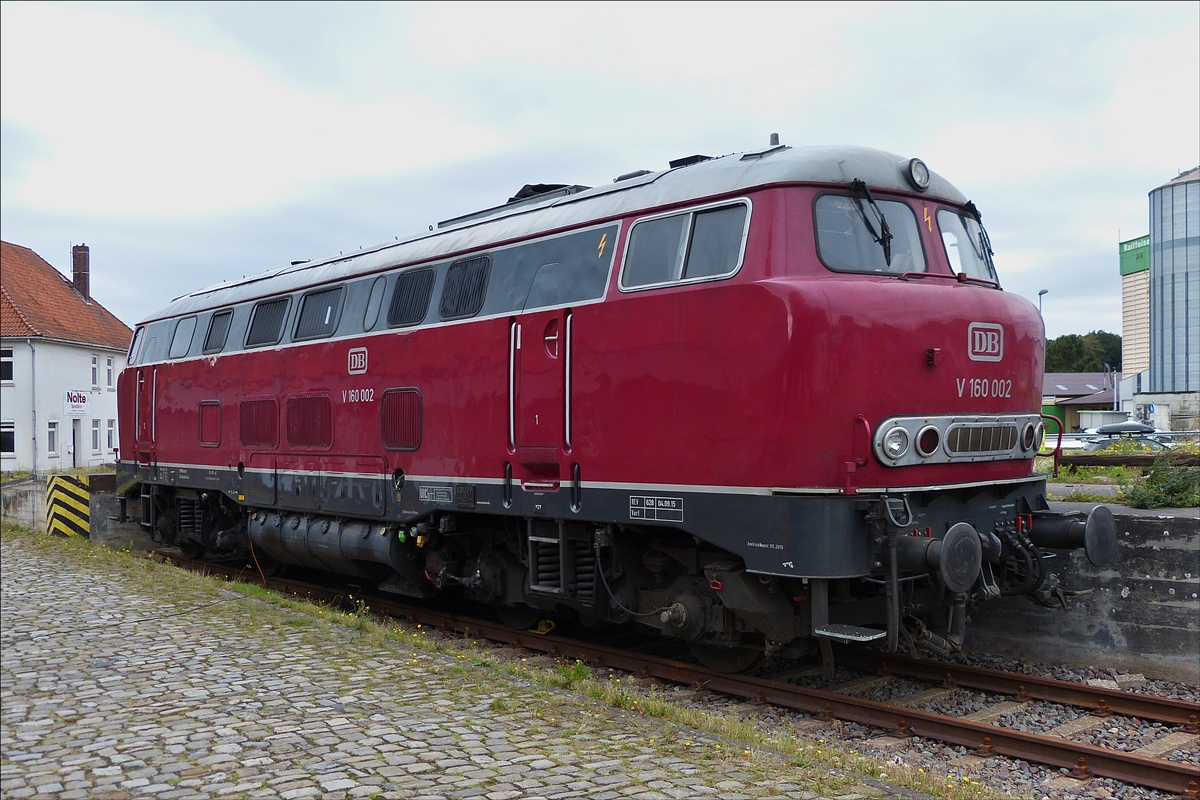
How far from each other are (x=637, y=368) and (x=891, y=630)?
105 inches

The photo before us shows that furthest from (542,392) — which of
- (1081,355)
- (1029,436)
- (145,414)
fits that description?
(1081,355)

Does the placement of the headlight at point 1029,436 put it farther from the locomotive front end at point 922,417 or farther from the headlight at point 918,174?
the headlight at point 918,174

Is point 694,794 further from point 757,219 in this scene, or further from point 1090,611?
point 1090,611

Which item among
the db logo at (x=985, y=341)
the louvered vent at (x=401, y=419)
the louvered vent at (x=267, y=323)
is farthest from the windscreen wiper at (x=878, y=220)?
the louvered vent at (x=267, y=323)

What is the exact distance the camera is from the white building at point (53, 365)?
1556 inches

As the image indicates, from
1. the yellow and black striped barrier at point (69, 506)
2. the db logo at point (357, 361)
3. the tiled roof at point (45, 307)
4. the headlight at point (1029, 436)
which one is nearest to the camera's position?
the headlight at point (1029, 436)

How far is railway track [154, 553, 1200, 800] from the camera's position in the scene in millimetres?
6195

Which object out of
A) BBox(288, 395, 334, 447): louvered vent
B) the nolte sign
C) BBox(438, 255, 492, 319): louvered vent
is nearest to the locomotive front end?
BBox(438, 255, 492, 319): louvered vent

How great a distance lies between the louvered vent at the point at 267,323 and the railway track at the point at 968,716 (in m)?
5.42

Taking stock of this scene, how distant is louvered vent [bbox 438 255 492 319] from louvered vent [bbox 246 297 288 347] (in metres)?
3.78

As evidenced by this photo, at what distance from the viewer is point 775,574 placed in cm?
700

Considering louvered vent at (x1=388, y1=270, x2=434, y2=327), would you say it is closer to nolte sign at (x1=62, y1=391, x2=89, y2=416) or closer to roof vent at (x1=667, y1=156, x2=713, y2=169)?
roof vent at (x1=667, y1=156, x2=713, y2=169)

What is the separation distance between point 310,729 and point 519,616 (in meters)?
4.56

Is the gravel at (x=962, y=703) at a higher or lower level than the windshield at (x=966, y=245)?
lower
